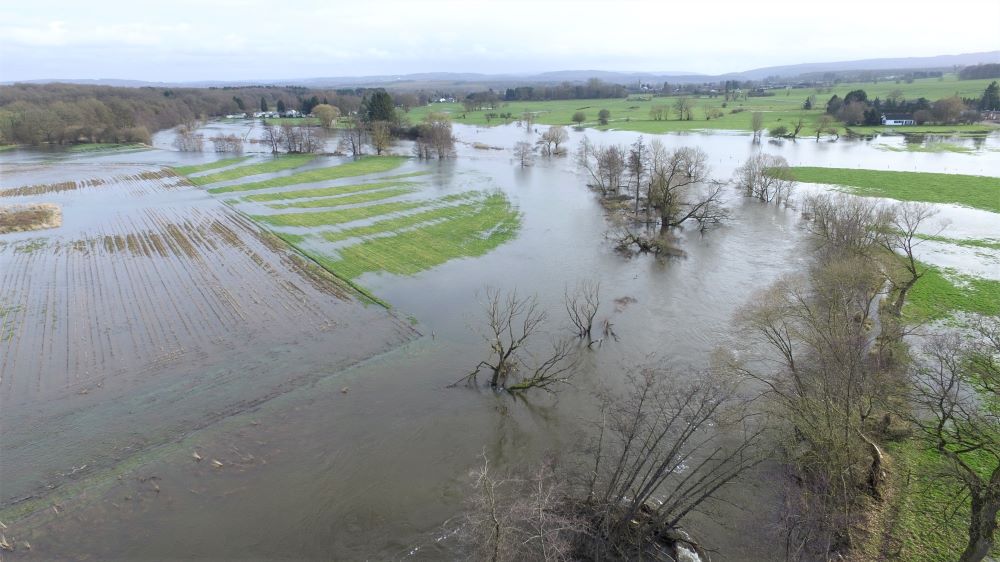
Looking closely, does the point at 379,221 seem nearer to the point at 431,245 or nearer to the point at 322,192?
the point at 431,245

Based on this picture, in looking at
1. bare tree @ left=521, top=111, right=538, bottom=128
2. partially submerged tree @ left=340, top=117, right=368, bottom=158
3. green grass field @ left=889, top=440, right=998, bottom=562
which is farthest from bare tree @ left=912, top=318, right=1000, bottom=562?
bare tree @ left=521, top=111, right=538, bottom=128

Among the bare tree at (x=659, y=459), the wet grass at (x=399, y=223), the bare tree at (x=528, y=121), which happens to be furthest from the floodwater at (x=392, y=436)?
the bare tree at (x=528, y=121)

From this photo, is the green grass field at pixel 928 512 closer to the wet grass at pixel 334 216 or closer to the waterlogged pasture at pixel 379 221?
the waterlogged pasture at pixel 379 221

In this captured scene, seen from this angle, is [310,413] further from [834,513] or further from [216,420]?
[834,513]

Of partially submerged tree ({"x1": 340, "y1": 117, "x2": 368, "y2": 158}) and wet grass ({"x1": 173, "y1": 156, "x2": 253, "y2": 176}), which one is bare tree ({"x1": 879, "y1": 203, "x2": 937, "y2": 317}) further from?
wet grass ({"x1": 173, "y1": 156, "x2": 253, "y2": 176})

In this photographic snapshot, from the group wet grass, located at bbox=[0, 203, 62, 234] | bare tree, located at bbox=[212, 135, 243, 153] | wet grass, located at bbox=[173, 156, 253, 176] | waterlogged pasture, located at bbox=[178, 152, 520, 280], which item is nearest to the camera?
waterlogged pasture, located at bbox=[178, 152, 520, 280]

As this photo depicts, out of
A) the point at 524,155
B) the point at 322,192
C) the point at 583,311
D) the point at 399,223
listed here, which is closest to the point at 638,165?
the point at 399,223

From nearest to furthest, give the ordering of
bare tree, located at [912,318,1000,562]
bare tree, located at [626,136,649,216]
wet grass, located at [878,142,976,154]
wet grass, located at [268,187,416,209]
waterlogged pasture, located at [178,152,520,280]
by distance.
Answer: bare tree, located at [912,318,1000,562] → waterlogged pasture, located at [178,152,520,280] → wet grass, located at [268,187,416,209] → bare tree, located at [626,136,649,216] → wet grass, located at [878,142,976,154]
